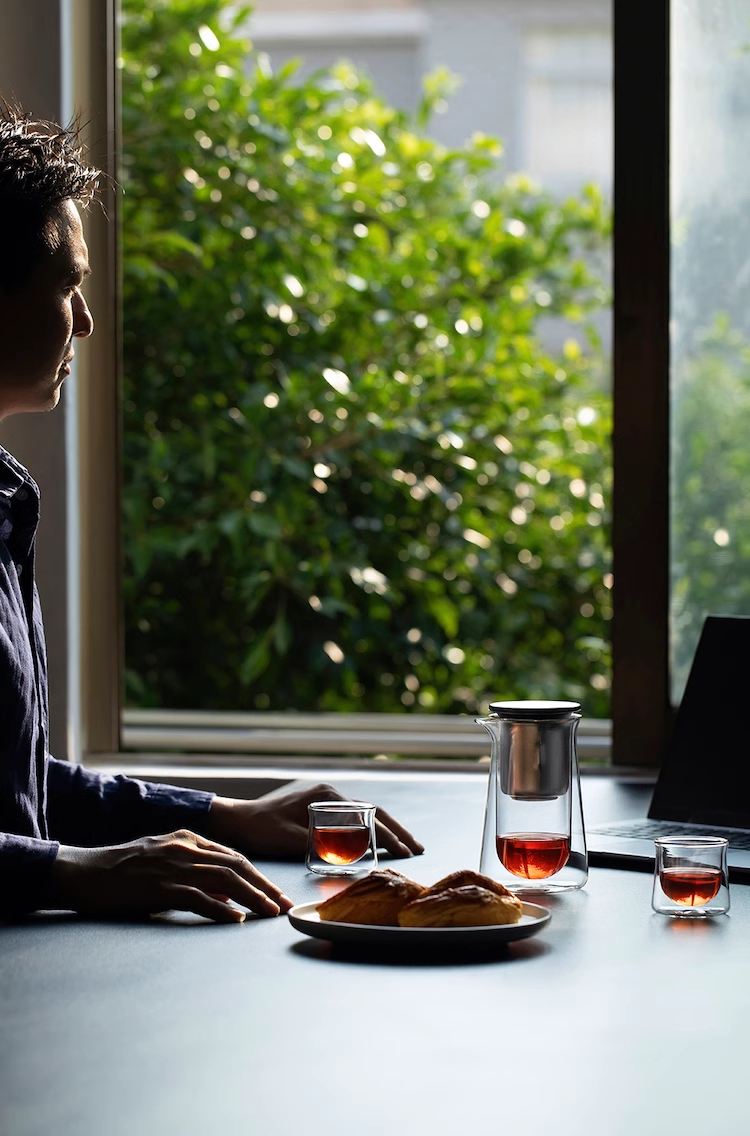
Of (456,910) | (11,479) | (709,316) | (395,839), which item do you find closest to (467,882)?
(456,910)

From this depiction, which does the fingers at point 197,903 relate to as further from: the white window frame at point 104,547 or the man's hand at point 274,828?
the white window frame at point 104,547

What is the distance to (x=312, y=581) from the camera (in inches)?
148

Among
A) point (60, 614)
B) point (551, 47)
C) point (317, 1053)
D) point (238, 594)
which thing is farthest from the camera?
point (551, 47)

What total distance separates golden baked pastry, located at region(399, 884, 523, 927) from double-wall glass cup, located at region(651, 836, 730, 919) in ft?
0.64

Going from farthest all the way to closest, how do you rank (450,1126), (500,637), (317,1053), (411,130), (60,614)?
(411,130), (500,637), (60,614), (317,1053), (450,1126)

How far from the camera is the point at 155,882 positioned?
1.33 metres

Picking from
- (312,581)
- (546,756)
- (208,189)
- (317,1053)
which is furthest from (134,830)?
(208,189)

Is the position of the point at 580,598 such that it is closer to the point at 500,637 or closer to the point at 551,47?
the point at 500,637

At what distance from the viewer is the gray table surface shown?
848 millimetres

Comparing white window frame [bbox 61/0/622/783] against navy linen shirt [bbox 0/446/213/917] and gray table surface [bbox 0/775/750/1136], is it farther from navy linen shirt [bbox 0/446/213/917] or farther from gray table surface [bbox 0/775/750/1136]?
gray table surface [bbox 0/775/750/1136]

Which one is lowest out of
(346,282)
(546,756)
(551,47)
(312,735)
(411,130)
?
(312,735)

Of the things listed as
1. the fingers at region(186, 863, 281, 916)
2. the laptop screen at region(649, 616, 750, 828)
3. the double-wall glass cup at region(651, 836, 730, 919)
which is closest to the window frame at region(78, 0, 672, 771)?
the laptop screen at region(649, 616, 750, 828)

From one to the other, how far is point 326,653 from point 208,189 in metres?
1.25

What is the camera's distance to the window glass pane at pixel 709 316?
254 centimetres
